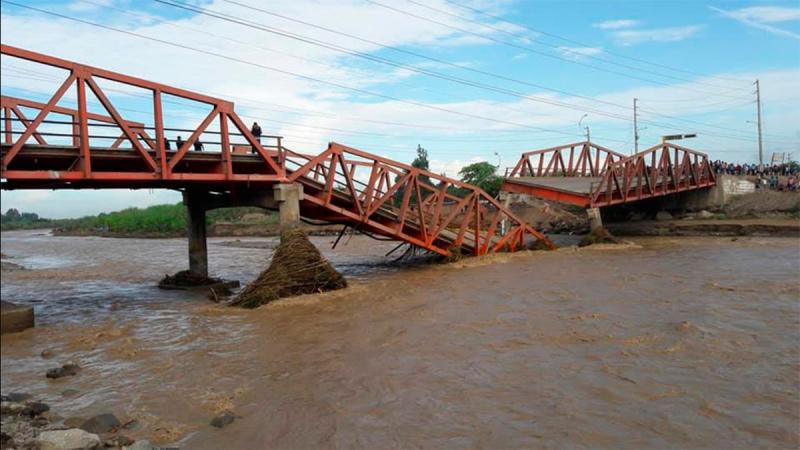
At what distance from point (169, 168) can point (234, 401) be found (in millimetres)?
8133

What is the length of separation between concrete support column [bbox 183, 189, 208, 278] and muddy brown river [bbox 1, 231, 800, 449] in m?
2.26

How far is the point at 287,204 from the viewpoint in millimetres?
15328

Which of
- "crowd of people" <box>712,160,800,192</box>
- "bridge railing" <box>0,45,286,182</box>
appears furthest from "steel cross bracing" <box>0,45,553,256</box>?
"crowd of people" <box>712,160,800,192</box>

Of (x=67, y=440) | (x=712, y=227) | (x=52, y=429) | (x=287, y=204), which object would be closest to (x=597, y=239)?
(x=712, y=227)

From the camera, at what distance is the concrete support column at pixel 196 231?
17.9m

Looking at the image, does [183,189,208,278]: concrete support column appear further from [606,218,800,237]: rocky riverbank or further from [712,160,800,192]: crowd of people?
[712,160,800,192]: crowd of people

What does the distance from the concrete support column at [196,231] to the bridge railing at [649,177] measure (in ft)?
61.9

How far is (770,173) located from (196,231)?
48273 millimetres

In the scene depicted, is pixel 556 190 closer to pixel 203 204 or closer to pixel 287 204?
pixel 287 204

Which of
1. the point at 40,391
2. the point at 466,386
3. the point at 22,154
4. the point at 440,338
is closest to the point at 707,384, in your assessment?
the point at 466,386

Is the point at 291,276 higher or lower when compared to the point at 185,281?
higher

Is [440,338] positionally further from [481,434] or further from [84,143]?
[84,143]

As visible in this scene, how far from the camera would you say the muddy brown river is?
5910 millimetres

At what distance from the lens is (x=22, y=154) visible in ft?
38.2
